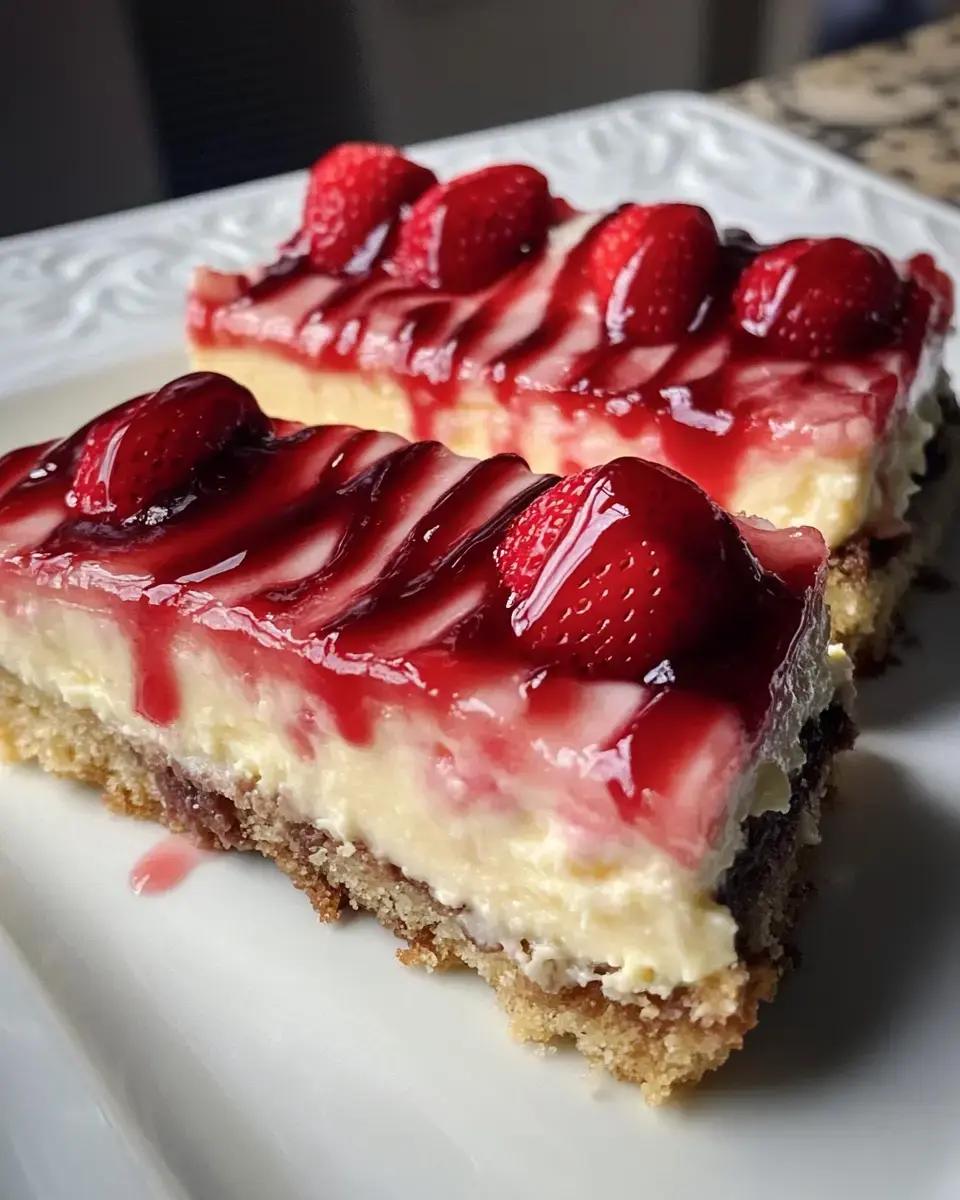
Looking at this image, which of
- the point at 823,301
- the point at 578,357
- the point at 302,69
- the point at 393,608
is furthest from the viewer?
the point at 302,69

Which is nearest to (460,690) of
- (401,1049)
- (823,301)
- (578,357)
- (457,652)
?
(457,652)

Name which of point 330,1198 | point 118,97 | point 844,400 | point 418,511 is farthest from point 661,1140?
point 118,97

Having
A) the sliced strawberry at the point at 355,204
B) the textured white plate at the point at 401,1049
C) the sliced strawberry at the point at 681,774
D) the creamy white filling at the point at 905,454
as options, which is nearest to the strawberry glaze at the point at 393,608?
the sliced strawberry at the point at 681,774

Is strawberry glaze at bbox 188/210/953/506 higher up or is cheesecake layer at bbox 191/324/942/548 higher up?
strawberry glaze at bbox 188/210/953/506

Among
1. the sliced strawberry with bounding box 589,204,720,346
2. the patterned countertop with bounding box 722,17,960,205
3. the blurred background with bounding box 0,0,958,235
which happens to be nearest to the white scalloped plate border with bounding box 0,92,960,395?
the patterned countertop with bounding box 722,17,960,205

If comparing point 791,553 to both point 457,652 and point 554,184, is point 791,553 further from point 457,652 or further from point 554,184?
point 554,184

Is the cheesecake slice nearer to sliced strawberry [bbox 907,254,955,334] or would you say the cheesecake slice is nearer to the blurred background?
sliced strawberry [bbox 907,254,955,334]

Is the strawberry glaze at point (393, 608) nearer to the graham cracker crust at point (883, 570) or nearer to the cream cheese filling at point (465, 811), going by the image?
the cream cheese filling at point (465, 811)
